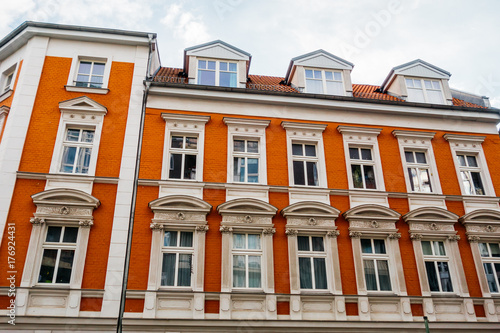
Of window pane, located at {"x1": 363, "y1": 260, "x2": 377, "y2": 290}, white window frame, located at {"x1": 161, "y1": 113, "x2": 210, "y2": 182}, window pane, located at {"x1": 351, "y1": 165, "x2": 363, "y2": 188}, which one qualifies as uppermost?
white window frame, located at {"x1": 161, "y1": 113, "x2": 210, "y2": 182}

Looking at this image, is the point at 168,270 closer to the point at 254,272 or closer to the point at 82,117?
the point at 254,272

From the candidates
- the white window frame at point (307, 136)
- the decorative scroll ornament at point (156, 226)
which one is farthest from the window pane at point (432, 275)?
the decorative scroll ornament at point (156, 226)

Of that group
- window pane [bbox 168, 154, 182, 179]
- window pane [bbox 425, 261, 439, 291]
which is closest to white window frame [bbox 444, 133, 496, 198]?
window pane [bbox 425, 261, 439, 291]

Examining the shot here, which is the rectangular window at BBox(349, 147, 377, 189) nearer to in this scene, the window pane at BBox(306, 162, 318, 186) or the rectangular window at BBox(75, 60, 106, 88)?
the window pane at BBox(306, 162, 318, 186)

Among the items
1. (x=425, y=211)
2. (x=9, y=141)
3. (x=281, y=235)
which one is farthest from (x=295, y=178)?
(x=9, y=141)

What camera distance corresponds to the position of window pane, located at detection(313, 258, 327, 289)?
1215 centimetres

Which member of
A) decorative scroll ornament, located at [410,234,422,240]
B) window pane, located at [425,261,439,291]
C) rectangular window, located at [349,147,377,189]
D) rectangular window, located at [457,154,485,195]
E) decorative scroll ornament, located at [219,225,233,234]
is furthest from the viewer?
rectangular window, located at [457,154,485,195]

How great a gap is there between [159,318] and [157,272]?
130 cm

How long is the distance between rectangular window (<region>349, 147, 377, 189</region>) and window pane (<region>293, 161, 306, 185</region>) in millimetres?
1833

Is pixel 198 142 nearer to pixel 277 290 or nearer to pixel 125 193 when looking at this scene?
pixel 125 193

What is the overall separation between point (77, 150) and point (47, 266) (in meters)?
3.80

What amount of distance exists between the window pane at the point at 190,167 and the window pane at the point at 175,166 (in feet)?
0.66

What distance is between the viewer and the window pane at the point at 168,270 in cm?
1161

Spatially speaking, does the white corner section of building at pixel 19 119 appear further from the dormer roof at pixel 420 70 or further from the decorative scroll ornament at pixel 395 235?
the dormer roof at pixel 420 70
